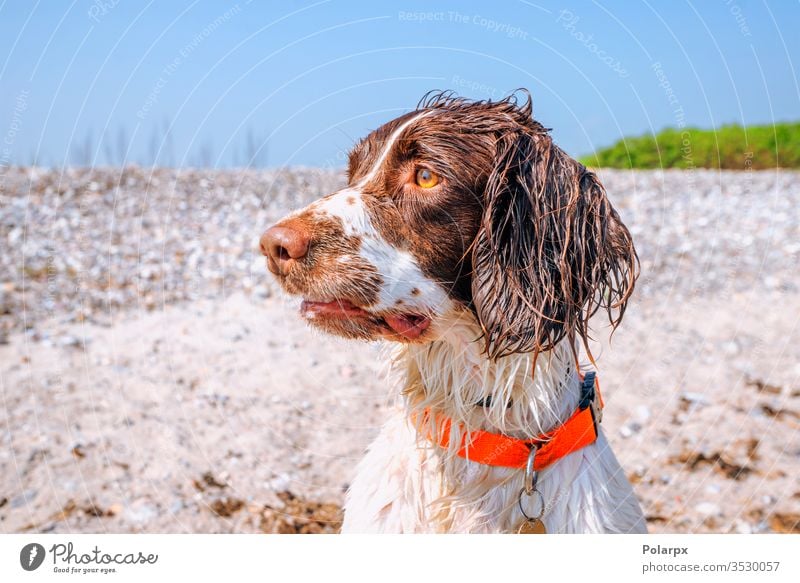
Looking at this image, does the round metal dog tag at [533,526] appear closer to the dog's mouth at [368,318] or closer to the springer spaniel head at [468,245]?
the springer spaniel head at [468,245]

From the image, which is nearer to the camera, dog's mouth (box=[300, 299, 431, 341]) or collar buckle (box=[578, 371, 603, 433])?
dog's mouth (box=[300, 299, 431, 341])

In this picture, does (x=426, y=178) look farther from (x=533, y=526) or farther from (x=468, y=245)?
(x=533, y=526)

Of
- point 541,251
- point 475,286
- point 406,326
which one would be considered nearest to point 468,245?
point 475,286

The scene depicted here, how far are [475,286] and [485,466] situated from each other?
28.6 inches

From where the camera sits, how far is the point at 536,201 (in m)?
2.93

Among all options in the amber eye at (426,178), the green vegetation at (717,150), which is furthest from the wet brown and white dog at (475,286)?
the green vegetation at (717,150)

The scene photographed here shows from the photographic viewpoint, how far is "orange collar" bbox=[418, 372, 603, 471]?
296 centimetres

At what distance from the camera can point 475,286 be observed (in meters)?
3.00

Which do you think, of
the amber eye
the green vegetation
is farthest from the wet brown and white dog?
the green vegetation

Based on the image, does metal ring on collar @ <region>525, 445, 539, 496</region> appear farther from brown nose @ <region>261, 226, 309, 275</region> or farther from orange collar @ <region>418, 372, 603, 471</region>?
brown nose @ <region>261, 226, 309, 275</region>

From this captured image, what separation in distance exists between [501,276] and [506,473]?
797 millimetres

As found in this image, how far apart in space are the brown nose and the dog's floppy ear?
2.27ft

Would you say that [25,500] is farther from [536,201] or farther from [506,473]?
[536,201]

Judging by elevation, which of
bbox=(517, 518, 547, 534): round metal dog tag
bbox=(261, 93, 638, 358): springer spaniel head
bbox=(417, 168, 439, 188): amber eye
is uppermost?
bbox=(417, 168, 439, 188): amber eye
